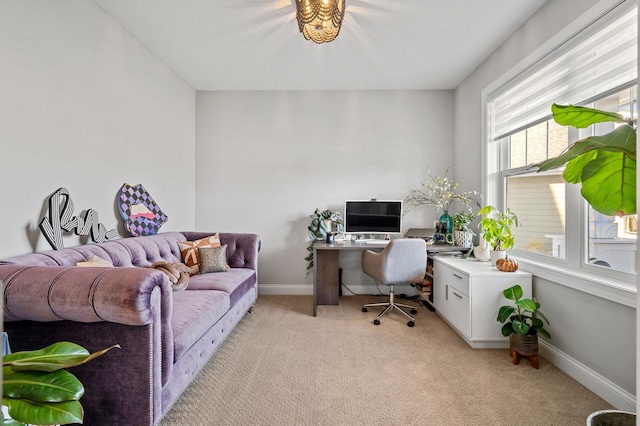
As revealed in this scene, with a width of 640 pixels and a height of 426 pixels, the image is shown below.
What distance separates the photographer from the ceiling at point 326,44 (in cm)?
246

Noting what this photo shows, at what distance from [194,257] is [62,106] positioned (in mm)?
1592

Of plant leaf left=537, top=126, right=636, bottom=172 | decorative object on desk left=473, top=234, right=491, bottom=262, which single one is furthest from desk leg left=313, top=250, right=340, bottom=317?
plant leaf left=537, top=126, right=636, bottom=172

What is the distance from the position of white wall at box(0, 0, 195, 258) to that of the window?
345 centimetres

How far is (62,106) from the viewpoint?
7.07ft

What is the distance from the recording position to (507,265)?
2.57 metres

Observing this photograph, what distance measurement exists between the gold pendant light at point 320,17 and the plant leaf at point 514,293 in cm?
233

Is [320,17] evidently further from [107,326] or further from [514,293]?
[514,293]

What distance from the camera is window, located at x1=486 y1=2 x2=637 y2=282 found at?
6.17 feet

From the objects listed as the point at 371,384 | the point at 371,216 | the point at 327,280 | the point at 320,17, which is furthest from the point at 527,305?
the point at 320,17

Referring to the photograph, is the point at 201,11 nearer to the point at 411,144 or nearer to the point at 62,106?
the point at 62,106

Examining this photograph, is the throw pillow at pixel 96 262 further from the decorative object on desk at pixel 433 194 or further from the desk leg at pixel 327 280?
the decorative object on desk at pixel 433 194

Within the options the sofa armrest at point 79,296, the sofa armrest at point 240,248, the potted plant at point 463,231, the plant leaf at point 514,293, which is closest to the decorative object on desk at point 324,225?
the sofa armrest at point 240,248

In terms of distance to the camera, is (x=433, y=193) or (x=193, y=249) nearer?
(x=193, y=249)

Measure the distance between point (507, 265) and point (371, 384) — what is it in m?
1.48
